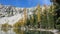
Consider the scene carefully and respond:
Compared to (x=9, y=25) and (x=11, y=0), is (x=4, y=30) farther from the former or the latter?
(x=11, y=0)

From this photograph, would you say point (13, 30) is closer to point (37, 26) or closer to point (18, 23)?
point (18, 23)

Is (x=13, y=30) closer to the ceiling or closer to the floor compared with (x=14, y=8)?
closer to the floor

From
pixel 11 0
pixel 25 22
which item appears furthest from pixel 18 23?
pixel 11 0

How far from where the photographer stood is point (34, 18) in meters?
3.27

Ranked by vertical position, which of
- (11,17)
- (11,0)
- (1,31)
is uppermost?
(11,0)

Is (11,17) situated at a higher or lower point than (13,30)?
higher

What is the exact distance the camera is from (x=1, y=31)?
3289mm

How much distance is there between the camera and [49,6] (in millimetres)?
3262

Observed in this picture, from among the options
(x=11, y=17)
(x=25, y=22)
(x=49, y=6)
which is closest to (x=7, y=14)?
(x=11, y=17)

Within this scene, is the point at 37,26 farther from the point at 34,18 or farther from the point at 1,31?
the point at 1,31

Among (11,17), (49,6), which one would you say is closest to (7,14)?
(11,17)

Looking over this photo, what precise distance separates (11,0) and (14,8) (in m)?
0.13

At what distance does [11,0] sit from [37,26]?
0.57m

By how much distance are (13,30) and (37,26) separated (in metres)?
0.38
